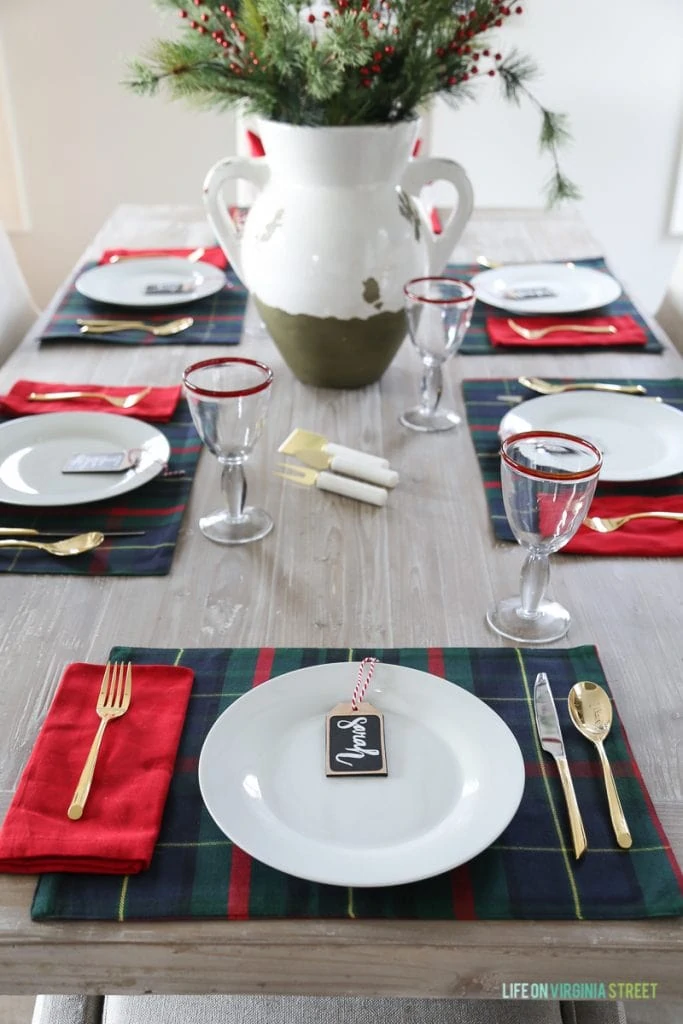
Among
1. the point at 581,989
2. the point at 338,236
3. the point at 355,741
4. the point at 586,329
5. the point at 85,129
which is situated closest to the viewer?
the point at 581,989

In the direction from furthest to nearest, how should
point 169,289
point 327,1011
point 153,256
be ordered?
point 153,256 → point 169,289 → point 327,1011

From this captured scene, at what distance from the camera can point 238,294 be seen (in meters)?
1.64

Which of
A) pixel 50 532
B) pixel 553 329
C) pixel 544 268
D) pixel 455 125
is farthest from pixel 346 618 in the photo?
pixel 455 125

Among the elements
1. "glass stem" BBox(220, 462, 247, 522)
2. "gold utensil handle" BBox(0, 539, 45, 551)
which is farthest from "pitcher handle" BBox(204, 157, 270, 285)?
"gold utensil handle" BBox(0, 539, 45, 551)

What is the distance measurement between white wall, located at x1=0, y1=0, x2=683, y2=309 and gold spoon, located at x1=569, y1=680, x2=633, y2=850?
2.28 metres

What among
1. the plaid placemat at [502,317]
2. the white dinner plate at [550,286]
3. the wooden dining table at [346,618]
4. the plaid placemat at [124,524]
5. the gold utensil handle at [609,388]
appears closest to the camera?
the wooden dining table at [346,618]

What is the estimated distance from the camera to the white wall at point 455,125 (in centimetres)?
285

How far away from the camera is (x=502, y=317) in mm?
1539

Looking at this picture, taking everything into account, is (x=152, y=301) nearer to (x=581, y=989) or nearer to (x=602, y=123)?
(x=581, y=989)

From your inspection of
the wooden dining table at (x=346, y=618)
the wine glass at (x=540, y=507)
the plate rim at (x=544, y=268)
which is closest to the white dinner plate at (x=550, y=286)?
the plate rim at (x=544, y=268)

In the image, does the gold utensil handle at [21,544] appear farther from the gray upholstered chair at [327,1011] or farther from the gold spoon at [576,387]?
the gold spoon at [576,387]

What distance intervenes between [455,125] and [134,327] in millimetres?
1882

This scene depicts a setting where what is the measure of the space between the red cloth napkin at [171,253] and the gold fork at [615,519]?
3.14 feet

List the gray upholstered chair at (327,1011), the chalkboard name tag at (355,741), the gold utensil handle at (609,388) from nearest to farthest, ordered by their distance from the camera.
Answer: the chalkboard name tag at (355,741) → the gray upholstered chair at (327,1011) → the gold utensil handle at (609,388)
